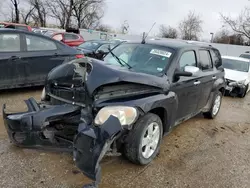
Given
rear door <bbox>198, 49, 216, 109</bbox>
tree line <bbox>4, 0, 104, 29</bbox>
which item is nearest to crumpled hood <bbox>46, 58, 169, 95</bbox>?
rear door <bbox>198, 49, 216, 109</bbox>

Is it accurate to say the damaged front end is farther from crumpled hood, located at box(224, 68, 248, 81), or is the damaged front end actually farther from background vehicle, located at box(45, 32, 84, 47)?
background vehicle, located at box(45, 32, 84, 47)

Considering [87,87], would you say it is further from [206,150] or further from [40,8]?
[40,8]

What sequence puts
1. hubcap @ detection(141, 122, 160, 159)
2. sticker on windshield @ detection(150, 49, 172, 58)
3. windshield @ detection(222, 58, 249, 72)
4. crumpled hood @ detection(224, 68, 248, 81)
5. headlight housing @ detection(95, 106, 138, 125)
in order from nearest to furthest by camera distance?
headlight housing @ detection(95, 106, 138, 125) < hubcap @ detection(141, 122, 160, 159) < sticker on windshield @ detection(150, 49, 172, 58) < crumpled hood @ detection(224, 68, 248, 81) < windshield @ detection(222, 58, 249, 72)

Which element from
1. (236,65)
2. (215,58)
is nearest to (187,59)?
(215,58)

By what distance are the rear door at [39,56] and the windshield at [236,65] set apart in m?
6.60

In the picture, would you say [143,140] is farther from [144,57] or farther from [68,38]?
[68,38]

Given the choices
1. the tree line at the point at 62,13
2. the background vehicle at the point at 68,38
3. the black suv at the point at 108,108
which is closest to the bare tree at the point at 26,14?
the tree line at the point at 62,13

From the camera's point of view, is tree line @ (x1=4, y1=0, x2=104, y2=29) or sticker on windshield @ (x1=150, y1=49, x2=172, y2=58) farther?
tree line @ (x1=4, y1=0, x2=104, y2=29)

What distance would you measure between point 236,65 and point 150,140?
7.85 m

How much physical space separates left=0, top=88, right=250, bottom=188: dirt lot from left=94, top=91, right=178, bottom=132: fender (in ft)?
1.95

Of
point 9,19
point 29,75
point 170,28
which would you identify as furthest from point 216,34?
point 29,75

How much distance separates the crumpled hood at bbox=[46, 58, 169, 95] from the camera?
2.93m

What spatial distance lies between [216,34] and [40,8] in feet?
112

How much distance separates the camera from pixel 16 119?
9.82 ft
